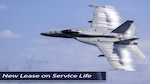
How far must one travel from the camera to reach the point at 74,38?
77.1m

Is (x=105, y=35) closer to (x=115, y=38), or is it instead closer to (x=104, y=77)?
(x=115, y=38)

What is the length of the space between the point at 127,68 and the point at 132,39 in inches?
392

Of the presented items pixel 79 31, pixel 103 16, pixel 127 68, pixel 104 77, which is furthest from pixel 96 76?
pixel 103 16

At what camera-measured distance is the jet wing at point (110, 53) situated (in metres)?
70.2

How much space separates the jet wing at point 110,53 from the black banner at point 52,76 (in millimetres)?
13085

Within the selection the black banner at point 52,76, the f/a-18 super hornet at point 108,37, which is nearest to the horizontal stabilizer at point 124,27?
the f/a-18 super hornet at point 108,37

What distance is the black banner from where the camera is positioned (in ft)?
184

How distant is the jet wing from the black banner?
1309cm

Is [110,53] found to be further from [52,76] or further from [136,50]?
[52,76]

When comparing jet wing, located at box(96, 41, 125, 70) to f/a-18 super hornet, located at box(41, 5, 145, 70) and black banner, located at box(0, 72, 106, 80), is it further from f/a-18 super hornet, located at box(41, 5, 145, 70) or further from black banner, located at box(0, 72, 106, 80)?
black banner, located at box(0, 72, 106, 80)

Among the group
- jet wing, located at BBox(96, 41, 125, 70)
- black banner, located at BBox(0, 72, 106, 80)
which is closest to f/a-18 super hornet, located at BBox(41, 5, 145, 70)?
jet wing, located at BBox(96, 41, 125, 70)

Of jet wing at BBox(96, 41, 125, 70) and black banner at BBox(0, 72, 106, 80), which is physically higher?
jet wing at BBox(96, 41, 125, 70)

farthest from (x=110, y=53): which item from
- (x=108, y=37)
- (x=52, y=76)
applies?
(x=52, y=76)

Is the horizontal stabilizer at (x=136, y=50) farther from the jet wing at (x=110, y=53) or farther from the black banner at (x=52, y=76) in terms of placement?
the black banner at (x=52, y=76)
